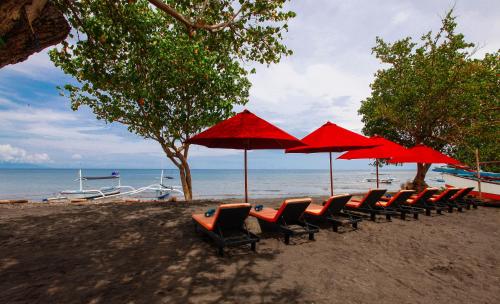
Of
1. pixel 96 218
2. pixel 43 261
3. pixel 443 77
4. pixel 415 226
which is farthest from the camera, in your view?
pixel 443 77

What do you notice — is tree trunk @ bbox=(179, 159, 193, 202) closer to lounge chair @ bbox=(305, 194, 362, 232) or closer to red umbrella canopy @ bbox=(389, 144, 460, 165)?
lounge chair @ bbox=(305, 194, 362, 232)

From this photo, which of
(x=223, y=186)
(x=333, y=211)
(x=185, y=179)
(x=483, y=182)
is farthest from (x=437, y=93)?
(x=223, y=186)

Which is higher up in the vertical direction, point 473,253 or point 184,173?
point 184,173

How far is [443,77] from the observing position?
14.1 m

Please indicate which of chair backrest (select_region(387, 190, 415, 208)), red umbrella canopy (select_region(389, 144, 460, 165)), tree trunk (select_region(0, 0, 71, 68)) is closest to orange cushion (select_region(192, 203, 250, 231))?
tree trunk (select_region(0, 0, 71, 68))

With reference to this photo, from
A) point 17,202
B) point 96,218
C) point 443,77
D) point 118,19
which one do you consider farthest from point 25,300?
point 443,77

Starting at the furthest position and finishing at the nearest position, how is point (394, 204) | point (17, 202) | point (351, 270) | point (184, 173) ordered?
point (184, 173)
point (17, 202)
point (394, 204)
point (351, 270)

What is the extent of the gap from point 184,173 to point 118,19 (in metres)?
9.92

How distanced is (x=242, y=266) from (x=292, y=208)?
6.29ft

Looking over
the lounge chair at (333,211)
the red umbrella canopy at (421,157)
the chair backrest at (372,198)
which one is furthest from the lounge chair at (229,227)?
the red umbrella canopy at (421,157)

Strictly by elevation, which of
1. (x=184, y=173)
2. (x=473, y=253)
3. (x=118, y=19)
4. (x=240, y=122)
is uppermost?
(x=118, y=19)

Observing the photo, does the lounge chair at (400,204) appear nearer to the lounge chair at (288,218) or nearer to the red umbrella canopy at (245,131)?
the lounge chair at (288,218)

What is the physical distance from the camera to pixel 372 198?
859cm

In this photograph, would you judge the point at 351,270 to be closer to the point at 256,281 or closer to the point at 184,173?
the point at 256,281
